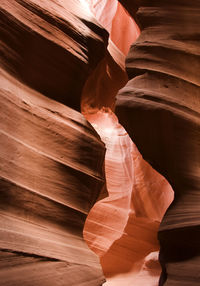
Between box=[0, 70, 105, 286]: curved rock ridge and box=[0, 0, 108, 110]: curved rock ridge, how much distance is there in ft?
0.63

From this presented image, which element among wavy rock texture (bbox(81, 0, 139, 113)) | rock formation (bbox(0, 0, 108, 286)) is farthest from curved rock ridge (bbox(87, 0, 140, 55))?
rock formation (bbox(0, 0, 108, 286))

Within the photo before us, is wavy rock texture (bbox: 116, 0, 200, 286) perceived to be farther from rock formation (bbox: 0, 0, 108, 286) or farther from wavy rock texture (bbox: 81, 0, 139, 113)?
wavy rock texture (bbox: 81, 0, 139, 113)

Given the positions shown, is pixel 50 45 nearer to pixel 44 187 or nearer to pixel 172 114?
pixel 172 114

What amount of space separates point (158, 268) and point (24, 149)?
348cm

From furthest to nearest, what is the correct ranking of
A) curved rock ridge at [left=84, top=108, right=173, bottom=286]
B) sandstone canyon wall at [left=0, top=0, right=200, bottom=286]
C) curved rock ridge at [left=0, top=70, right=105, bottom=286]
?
curved rock ridge at [left=84, top=108, right=173, bottom=286], sandstone canyon wall at [left=0, top=0, right=200, bottom=286], curved rock ridge at [left=0, top=70, right=105, bottom=286]

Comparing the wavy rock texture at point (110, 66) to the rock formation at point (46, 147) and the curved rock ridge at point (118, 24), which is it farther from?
the rock formation at point (46, 147)

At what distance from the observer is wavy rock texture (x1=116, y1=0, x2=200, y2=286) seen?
121 inches

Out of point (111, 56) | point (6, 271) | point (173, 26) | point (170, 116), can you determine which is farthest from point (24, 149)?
point (111, 56)

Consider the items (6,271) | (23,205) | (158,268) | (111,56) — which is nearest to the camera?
(6,271)

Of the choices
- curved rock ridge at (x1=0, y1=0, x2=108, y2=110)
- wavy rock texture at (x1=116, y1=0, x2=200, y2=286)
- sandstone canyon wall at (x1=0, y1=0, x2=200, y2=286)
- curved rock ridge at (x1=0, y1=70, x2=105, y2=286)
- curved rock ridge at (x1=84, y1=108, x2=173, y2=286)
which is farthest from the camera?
curved rock ridge at (x1=84, y1=108, x2=173, y2=286)

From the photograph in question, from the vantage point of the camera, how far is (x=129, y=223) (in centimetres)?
575

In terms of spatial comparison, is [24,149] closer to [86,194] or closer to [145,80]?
[86,194]

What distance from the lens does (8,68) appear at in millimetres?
3119

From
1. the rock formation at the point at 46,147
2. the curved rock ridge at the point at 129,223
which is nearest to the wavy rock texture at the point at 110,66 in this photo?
the curved rock ridge at the point at 129,223
